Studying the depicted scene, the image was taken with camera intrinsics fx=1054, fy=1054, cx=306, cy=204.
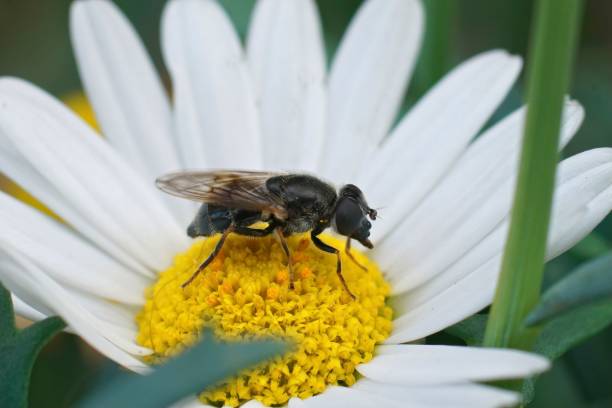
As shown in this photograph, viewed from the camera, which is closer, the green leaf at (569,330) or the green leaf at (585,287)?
the green leaf at (585,287)

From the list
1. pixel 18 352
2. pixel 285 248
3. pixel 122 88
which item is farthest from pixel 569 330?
pixel 122 88

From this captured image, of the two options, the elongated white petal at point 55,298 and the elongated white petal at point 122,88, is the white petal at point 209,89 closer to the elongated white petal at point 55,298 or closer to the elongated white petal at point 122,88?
the elongated white petal at point 122,88

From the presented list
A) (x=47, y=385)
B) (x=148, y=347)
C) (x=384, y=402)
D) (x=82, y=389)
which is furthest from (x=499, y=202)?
(x=47, y=385)

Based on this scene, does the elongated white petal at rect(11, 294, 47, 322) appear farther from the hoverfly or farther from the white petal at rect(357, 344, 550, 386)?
the white petal at rect(357, 344, 550, 386)

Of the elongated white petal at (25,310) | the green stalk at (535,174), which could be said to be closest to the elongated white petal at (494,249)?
the green stalk at (535,174)

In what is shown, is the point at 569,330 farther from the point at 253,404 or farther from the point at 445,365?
the point at 253,404

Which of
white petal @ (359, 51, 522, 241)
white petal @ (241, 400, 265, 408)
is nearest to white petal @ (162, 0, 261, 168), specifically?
white petal @ (359, 51, 522, 241)
